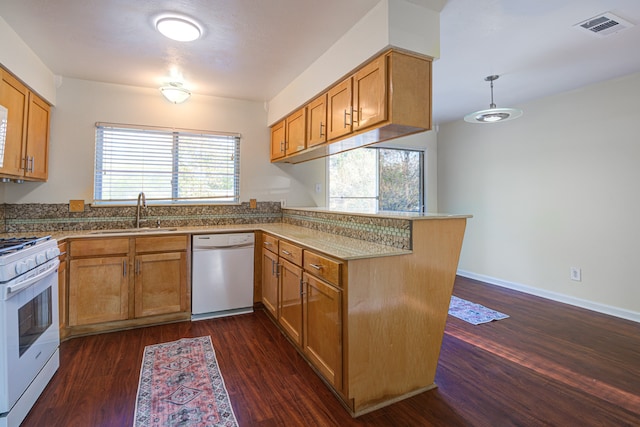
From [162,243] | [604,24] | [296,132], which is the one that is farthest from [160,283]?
[604,24]

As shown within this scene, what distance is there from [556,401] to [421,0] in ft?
8.35

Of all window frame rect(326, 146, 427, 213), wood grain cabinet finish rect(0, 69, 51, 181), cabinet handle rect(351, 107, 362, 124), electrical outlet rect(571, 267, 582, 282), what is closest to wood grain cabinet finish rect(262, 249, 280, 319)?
cabinet handle rect(351, 107, 362, 124)

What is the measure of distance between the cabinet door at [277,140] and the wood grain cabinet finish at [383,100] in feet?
3.59

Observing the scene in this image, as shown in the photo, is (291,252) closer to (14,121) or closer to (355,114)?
(355,114)

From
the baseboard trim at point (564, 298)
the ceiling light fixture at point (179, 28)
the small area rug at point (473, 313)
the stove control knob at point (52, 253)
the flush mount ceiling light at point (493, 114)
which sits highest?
the ceiling light fixture at point (179, 28)

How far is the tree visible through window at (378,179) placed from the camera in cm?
449

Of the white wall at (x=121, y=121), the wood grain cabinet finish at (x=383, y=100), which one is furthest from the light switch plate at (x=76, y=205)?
the wood grain cabinet finish at (x=383, y=100)

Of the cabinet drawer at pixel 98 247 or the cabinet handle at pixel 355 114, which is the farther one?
the cabinet drawer at pixel 98 247

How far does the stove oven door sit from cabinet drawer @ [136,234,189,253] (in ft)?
2.50

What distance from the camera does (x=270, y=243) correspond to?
2.98 metres

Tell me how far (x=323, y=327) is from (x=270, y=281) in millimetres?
1158

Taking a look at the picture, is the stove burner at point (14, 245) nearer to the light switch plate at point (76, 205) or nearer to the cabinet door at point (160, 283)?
the cabinet door at point (160, 283)

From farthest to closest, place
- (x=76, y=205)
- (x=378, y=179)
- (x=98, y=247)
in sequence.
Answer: (x=378, y=179)
(x=76, y=205)
(x=98, y=247)

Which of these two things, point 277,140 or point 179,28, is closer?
point 179,28
